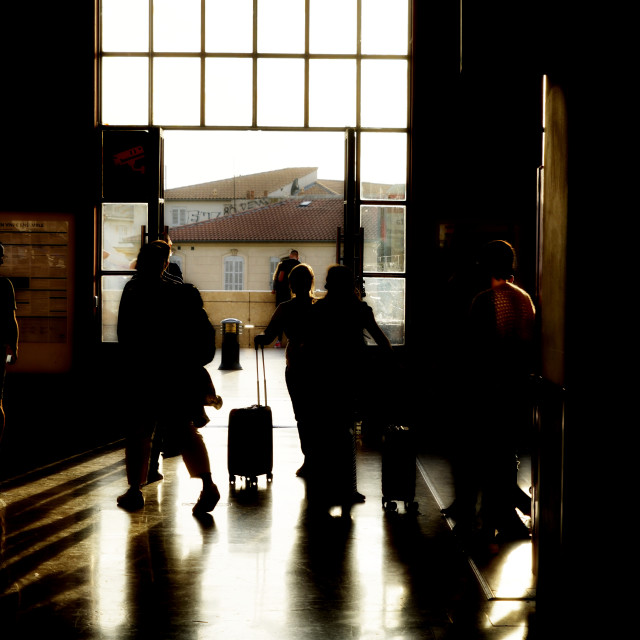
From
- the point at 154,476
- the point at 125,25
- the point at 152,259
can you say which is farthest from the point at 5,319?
the point at 125,25

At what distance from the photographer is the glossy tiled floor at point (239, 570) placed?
3559mm

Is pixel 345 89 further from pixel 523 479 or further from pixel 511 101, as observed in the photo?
pixel 523 479

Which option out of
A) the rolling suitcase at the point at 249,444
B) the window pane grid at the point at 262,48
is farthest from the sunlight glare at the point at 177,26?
the rolling suitcase at the point at 249,444

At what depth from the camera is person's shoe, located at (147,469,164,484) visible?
6242mm

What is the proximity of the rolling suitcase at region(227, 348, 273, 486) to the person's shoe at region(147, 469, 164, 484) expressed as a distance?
1.83 feet

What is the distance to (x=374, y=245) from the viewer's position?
1011 cm

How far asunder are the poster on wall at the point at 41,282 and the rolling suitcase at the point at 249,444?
15.4 feet

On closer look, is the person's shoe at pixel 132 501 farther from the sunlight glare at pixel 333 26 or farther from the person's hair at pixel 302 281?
the sunlight glare at pixel 333 26

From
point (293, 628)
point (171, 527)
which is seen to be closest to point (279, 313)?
point (171, 527)

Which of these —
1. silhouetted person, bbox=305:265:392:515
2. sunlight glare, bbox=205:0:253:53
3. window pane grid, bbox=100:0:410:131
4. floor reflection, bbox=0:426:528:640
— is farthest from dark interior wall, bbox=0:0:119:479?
silhouetted person, bbox=305:265:392:515

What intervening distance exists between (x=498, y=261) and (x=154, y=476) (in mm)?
3021

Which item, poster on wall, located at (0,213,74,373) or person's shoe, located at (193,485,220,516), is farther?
poster on wall, located at (0,213,74,373)

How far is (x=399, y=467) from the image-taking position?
5410mm

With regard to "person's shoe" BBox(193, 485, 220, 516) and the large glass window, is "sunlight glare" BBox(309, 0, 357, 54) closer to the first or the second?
the large glass window
